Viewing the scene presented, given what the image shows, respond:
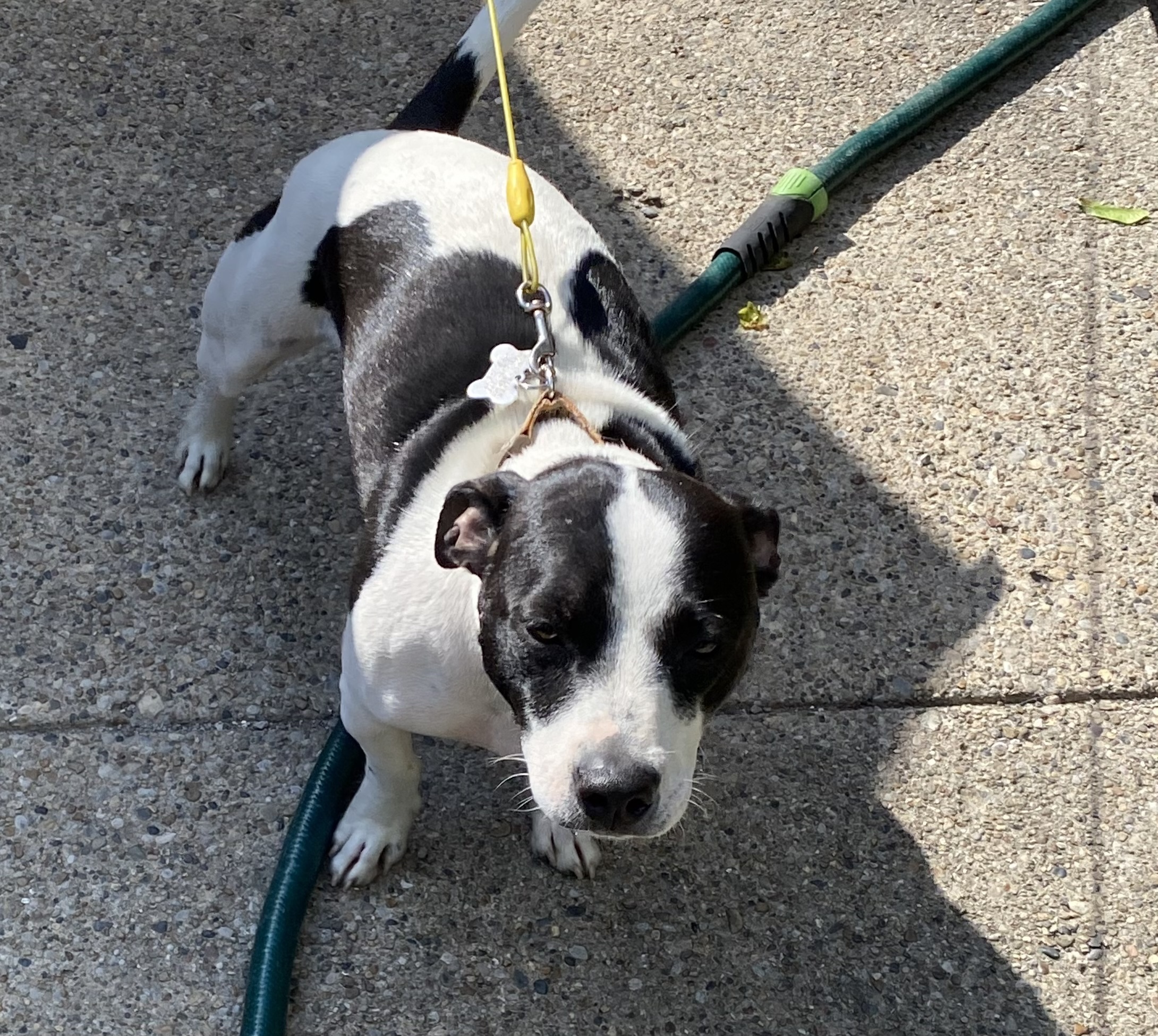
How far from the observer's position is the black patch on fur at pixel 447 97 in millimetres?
3982

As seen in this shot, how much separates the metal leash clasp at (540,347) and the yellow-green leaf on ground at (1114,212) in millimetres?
2695

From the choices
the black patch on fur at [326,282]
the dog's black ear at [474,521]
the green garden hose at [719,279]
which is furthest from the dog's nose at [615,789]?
the black patch on fur at [326,282]

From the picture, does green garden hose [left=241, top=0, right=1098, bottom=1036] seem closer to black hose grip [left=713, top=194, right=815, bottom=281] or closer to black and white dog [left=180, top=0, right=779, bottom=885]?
black hose grip [left=713, top=194, right=815, bottom=281]

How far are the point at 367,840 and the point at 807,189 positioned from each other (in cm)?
281

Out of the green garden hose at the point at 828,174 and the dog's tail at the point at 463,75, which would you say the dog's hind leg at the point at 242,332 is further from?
the green garden hose at the point at 828,174

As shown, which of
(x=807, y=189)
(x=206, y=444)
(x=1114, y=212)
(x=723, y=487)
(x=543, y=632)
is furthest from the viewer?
(x=1114, y=212)

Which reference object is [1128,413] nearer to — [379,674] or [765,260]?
[765,260]

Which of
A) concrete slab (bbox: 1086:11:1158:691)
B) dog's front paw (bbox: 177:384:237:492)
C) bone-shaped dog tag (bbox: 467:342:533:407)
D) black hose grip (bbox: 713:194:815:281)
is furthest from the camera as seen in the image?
black hose grip (bbox: 713:194:815:281)

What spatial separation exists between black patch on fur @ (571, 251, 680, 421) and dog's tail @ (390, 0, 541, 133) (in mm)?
825

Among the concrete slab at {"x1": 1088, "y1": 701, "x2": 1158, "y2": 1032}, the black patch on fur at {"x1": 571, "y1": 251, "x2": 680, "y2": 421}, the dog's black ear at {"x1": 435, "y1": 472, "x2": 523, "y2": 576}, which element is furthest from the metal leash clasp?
the concrete slab at {"x1": 1088, "y1": 701, "x2": 1158, "y2": 1032}

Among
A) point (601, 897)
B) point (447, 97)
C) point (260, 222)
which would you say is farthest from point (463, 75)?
point (601, 897)

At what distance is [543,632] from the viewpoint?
2.48 metres

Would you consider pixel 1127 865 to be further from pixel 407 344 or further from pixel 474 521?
pixel 407 344

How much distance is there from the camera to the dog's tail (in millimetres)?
3977
